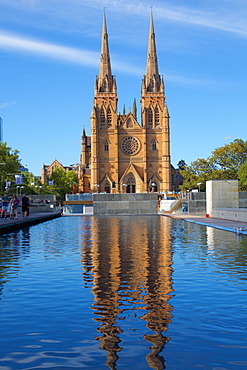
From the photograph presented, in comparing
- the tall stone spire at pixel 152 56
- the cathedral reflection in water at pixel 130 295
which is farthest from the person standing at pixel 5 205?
the tall stone spire at pixel 152 56

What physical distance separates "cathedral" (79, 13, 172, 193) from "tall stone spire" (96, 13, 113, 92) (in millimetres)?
222

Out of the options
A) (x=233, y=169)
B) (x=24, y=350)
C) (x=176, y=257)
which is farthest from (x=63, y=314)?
(x=233, y=169)

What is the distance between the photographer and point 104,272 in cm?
1093

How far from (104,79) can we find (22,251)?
335 feet

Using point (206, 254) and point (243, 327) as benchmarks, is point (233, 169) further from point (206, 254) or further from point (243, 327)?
point (243, 327)

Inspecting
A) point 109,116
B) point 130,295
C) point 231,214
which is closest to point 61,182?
point 109,116

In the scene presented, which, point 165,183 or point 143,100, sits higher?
point 143,100

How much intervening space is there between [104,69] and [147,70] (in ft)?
31.7

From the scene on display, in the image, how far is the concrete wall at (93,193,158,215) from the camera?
5078 centimetres

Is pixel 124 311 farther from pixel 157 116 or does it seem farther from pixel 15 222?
pixel 157 116

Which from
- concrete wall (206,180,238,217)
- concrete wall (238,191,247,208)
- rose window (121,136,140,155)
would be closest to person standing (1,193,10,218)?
concrete wall (206,180,238,217)

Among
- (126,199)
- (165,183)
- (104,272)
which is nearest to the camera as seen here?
(104,272)

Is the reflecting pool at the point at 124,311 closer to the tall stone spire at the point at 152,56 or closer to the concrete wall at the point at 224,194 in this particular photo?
the concrete wall at the point at 224,194

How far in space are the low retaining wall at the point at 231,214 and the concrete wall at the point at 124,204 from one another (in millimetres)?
15683
